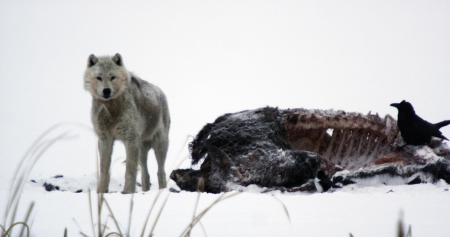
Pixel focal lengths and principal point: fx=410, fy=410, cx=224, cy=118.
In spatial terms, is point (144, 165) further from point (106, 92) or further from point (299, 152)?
point (299, 152)

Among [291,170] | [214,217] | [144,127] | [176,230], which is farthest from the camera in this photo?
[144,127]

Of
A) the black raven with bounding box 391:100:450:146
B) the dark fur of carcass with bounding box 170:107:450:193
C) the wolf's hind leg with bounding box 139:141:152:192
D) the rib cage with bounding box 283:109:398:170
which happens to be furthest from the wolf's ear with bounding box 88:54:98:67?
the black raven with bounding box 391:100:450:146

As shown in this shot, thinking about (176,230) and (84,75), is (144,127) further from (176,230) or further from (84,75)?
(176,230)

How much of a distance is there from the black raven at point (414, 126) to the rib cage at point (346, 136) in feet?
1.65

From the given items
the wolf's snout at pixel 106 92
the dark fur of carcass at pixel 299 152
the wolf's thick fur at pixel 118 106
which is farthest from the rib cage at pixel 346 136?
the wolf's snout at pixel 106 92

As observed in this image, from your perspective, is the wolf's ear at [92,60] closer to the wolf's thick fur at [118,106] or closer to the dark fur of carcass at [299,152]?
the wolf's thick fur at [118,106]

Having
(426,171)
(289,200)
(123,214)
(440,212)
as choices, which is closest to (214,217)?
(123,214)

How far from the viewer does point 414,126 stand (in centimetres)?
489

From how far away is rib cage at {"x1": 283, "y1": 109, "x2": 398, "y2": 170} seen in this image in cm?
520

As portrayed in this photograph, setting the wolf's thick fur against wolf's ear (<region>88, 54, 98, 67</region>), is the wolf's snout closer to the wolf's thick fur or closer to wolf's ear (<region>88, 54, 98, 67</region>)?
the wolf's thick fur

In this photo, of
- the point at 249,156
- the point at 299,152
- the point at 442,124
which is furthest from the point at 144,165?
the point at 442,124

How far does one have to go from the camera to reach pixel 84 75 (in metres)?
6.23

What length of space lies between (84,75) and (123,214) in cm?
419

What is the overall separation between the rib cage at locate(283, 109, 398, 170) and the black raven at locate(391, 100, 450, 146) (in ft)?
1.65
